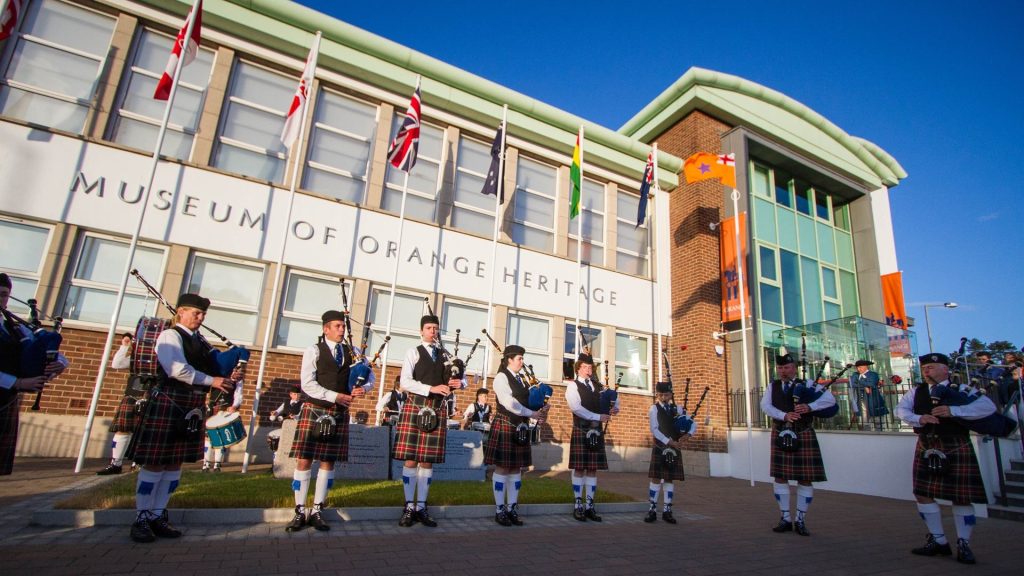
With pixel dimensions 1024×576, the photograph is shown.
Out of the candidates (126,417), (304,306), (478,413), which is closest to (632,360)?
(478,413)

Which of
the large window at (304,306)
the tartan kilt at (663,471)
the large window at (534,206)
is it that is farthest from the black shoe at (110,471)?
the large window at (534,206)

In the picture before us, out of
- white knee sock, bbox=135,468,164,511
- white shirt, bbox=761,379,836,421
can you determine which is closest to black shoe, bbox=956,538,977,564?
white shirt, bbox=761,379,836,421

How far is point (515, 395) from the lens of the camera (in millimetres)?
A: 6402

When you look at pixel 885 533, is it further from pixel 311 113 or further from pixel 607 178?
pixel 311 113

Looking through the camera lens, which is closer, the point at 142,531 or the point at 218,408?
the point at 142,531

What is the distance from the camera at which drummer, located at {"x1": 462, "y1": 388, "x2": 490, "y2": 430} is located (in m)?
11.2

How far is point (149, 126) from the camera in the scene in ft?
35.2

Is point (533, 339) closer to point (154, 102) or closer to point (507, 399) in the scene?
point (507, 399)

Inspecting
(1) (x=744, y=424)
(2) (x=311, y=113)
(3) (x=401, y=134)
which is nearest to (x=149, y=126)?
(2) (x=311, y=113)

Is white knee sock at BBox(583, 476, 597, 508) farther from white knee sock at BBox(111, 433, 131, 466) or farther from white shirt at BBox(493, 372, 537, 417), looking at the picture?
white knee sock at BBox(111, 433, 131, 466)

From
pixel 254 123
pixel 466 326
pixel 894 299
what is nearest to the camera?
pixel 254 123

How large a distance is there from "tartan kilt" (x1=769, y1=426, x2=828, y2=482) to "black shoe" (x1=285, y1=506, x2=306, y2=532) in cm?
559

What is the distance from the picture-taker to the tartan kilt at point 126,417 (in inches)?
320

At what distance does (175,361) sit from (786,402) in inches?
281
